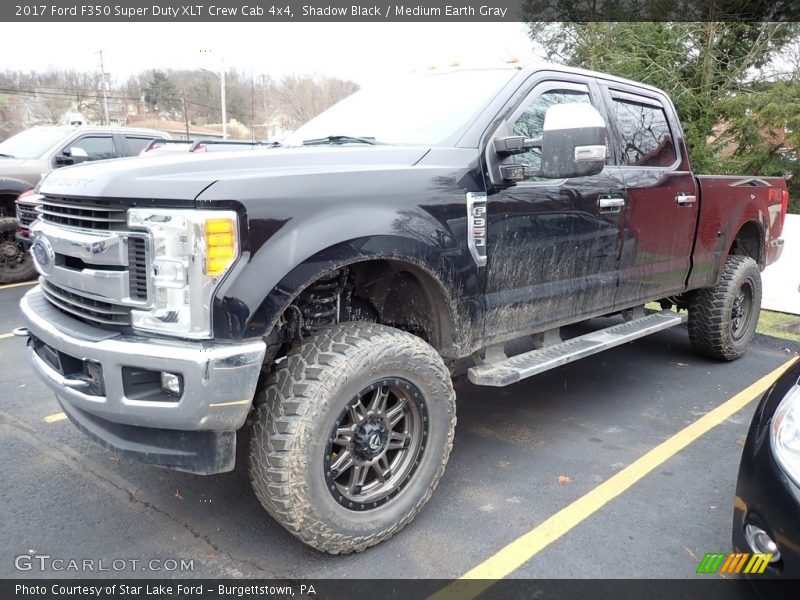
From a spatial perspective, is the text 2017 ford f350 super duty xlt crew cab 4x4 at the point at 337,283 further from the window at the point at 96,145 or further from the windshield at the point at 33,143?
the windshield at the point at 33,143

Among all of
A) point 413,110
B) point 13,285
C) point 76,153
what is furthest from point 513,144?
point 13,285

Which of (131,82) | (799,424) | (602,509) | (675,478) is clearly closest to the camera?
(799,424)

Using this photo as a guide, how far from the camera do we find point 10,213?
806 centimetres

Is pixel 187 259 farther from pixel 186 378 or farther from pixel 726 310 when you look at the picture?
pixel 726 310

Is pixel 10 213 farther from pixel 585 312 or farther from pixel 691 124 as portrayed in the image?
pixel 691 124

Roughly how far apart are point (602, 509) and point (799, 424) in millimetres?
1194

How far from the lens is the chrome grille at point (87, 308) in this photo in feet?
7.40

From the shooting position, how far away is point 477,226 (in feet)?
9.47

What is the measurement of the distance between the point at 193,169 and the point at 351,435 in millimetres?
1205

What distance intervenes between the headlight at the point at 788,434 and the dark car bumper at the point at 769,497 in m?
0.02

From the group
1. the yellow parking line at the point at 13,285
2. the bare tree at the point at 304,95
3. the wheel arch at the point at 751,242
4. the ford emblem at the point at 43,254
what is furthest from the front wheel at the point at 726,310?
the bare tree at the point at 304,95

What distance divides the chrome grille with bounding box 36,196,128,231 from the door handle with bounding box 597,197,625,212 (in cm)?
261

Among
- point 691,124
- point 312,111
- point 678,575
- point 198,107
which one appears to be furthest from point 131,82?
point 678,575

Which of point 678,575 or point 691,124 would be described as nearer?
point 678,575
